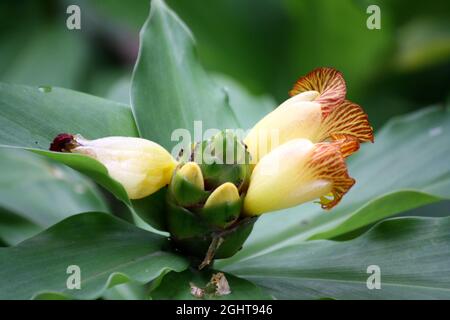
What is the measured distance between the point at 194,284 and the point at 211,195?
0.37 ft

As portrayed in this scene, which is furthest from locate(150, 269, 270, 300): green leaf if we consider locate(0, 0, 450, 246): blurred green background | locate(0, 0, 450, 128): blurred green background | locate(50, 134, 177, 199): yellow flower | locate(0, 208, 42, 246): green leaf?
locate(0, 0, 450, 128): blurred green background

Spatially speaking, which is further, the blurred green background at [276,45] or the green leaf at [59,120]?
the blurred green background at [276,45]

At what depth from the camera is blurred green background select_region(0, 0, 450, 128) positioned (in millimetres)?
1914

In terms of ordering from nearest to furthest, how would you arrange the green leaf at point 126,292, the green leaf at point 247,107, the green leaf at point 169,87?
the green leaf at point 169,87 < the green leaf at point 126,292 < the green leaf at point 247,107

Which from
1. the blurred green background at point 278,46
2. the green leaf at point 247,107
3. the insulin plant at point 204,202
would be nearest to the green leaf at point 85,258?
the insulin plant at point 204,202

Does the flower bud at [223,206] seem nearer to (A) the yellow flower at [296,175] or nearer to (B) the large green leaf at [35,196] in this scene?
(A) the yellow flower at [296,175]

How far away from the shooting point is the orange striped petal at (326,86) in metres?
0.90

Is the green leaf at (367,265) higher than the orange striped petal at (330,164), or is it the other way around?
the orange striped petal at (330,164)

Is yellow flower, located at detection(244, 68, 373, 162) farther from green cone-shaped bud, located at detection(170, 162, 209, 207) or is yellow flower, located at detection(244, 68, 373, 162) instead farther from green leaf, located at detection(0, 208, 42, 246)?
green leaf, located at detection(0, 208, 42, 246)

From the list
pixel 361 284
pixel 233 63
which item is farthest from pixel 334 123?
pixel 233 63

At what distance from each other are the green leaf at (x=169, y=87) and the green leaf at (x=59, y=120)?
35 millimetres

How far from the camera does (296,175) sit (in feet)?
2.75
